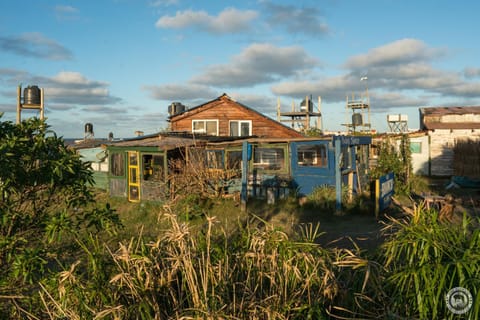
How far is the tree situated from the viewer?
349 centimetres

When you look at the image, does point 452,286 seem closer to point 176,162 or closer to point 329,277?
point 329,277

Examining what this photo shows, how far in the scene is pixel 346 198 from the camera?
13.9m

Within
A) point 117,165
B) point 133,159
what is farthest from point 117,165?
point 133,159

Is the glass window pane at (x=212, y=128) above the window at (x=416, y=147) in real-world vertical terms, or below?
above

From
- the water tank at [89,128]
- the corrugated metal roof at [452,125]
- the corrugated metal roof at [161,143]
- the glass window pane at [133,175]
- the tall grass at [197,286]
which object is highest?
the water tank at [89,128]

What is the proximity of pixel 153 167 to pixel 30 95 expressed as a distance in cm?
1238

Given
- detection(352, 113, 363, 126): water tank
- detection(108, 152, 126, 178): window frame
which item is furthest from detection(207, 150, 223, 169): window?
detection(352, 113, 363, 126): water tank

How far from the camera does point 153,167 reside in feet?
53.7

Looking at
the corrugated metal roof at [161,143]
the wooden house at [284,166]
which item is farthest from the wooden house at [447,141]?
the corrugated metal roof at [161,143]

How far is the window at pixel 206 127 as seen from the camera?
24.4 meters

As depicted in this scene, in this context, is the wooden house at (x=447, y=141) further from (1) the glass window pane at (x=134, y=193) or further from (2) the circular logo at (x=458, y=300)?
(2) the circular logo at (x=458, y=300)

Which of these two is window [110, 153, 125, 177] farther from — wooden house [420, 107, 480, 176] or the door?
wooden house [420, 107, 480, 176]

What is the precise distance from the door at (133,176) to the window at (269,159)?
220 inches

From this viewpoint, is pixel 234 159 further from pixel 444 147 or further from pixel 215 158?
pixel 444 147
